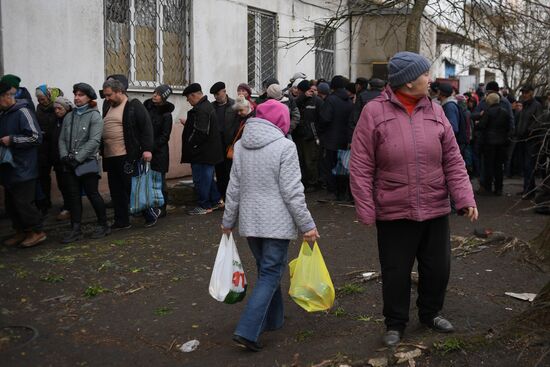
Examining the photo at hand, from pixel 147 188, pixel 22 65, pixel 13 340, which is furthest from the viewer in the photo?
pixel 22 65

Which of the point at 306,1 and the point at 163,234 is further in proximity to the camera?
the point at 306,1

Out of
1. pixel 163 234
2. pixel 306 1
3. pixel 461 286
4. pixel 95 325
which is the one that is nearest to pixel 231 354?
pixel 95 325

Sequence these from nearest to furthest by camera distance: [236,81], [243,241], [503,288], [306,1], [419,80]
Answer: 1. [419,80]
2. [503,288]
3. [243,241]
4. [236,81]
5. [306,1]

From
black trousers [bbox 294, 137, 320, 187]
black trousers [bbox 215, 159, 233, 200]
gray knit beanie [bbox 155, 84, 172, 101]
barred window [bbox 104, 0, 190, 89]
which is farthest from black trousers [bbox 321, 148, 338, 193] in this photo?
barred window [bbox 104, 0, 190, 89]

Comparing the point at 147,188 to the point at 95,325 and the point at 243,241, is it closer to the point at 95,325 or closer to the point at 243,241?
the point at 243,241

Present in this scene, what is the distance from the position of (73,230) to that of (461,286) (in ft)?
14.8

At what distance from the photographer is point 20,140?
23.2 ft

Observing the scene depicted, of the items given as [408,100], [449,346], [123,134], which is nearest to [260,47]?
[123,134]

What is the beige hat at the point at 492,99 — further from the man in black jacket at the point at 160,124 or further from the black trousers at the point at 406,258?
the black trousers at the point at 406,258

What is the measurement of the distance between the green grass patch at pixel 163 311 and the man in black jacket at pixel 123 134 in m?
3.12

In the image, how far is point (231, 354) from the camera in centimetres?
438

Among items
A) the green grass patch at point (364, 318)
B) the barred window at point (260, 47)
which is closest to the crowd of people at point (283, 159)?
the green grass patch at point (364, 318)

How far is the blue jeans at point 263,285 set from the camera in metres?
4.31

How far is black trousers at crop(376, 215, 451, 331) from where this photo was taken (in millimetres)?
4285
